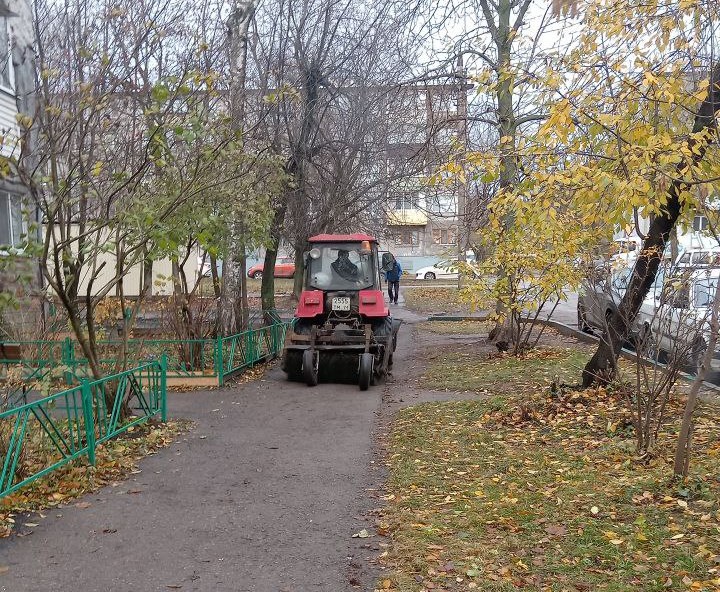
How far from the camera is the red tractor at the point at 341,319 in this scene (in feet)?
40.8

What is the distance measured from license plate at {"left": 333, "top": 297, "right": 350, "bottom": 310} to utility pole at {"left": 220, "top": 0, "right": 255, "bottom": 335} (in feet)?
6.69

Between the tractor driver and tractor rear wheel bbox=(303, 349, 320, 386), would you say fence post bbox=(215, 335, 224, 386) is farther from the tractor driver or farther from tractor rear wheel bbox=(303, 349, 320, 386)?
the tractor driver

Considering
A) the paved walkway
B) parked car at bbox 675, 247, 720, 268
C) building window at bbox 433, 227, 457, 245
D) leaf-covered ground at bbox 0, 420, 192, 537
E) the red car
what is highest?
building window at bbox 433, 227, 457, 245

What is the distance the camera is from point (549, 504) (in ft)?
18.9

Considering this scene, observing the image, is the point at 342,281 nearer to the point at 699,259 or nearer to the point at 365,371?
the point at 365,371

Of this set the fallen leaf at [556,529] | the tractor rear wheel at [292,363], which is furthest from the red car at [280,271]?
the fallen leaf at [556,529]

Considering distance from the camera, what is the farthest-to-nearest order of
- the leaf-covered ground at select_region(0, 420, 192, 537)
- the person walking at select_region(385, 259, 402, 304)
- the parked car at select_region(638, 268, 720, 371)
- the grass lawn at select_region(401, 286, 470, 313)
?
the grass lawn at select_region(401, 286, 470, 313) → the person walking at select_region(385, 259, 402, 304) → the parked car at select_region(638, 268, 720, 371) → the leaf-covered ground at select_region(0, 420, 192, 537)

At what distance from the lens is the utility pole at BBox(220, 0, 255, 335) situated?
41.1 feet

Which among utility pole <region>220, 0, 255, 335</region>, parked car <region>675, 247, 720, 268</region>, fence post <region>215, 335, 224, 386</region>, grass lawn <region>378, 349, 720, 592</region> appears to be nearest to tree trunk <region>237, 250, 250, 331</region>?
utility pole <region>220, 0, 255, 335</region>

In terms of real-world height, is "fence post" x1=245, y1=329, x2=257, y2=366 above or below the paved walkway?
above

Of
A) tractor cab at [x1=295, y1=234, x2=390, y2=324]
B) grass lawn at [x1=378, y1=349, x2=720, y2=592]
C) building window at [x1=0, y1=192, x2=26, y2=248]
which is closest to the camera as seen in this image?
grass lawn at [x1=378, y1=349, x2=720, y2=592]

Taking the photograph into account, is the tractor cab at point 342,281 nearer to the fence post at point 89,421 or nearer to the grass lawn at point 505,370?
the grass lawn at point 505,370

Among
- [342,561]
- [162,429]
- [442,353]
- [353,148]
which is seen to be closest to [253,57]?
[353,148]

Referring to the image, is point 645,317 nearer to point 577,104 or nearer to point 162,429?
point 577,104
